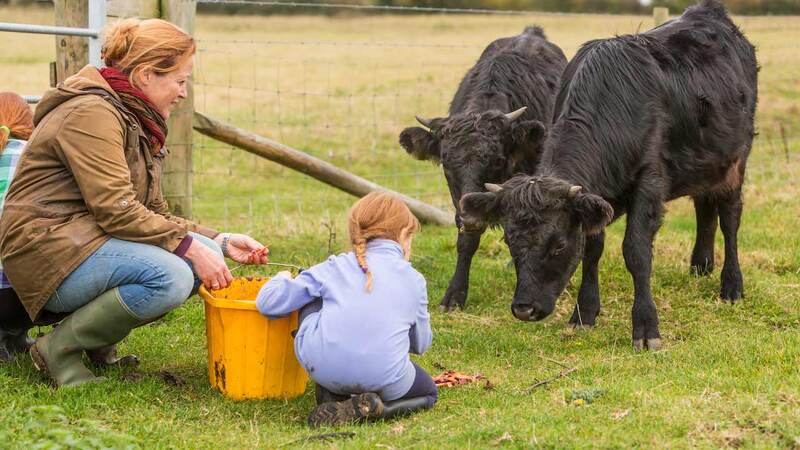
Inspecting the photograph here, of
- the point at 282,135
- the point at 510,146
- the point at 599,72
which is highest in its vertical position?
the point at 599,72

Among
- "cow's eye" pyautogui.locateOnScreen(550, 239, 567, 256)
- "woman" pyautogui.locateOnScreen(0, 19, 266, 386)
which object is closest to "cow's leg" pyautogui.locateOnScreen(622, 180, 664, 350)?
"cow's eye" pyautogui.locateOnScreen(550, 239, 567, 256)

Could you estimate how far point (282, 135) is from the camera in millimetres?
18172

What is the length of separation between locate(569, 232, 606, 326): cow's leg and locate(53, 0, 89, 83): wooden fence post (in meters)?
3.75

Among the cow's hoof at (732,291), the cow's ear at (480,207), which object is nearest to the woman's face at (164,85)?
the cow's ear at (480,207)

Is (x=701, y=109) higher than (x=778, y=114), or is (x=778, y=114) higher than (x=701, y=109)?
Result: (x=701, y=109)

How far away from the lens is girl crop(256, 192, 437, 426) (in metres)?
4.57

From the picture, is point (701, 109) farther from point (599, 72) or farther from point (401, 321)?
point (401, 321)

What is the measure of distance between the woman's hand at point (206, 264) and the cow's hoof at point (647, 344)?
8.84 ft

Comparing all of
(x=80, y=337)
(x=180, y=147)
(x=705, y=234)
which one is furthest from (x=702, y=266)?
(x=80, y=337)

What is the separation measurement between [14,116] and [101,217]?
120 cm

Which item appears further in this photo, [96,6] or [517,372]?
[96,6]

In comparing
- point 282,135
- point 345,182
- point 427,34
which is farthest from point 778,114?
point 427,34

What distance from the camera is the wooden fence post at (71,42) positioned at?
7.18 m

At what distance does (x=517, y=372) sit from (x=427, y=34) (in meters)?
34.5
